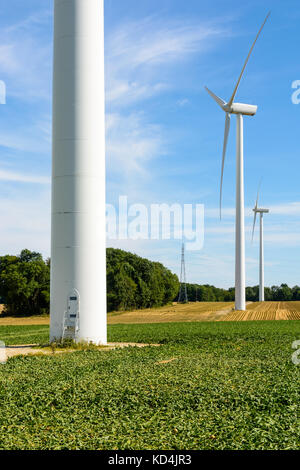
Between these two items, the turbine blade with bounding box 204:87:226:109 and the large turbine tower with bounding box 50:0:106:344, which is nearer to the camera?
the large turbine tower with bounding box 50:0:106:344

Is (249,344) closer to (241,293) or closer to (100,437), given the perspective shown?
(100,437)

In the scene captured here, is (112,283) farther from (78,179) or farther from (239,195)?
(78,179)

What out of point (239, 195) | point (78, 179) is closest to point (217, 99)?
point (239, 195)

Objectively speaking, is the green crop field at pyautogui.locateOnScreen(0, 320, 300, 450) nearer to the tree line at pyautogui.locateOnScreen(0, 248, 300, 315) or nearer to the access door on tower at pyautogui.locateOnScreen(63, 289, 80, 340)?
the access door on tower at pyautogui.locateOnScreen(63, 289, 80, 340)

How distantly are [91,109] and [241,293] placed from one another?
134ft

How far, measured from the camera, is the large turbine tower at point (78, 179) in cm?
2653

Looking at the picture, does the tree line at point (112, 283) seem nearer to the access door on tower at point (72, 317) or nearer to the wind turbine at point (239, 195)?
the wind turbine at point (239, 195)

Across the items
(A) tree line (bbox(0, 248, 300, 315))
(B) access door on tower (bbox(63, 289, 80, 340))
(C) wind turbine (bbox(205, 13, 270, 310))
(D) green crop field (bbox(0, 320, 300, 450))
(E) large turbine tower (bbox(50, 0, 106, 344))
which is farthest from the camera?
(A) tree line (bbox(0, 248, 300, 315))

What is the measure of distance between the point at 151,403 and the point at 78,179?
15.6 meters

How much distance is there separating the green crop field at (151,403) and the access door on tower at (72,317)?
5.26 metres

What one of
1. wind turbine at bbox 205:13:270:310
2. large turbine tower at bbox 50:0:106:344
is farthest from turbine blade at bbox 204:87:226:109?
→ large turbine tower at bbox 50:0:106:344

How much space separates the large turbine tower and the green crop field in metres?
5.63

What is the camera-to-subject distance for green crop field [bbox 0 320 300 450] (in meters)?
10.6

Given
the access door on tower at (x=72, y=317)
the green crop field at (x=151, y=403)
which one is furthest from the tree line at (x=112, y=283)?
the green crop field at (x=151, y=403)
